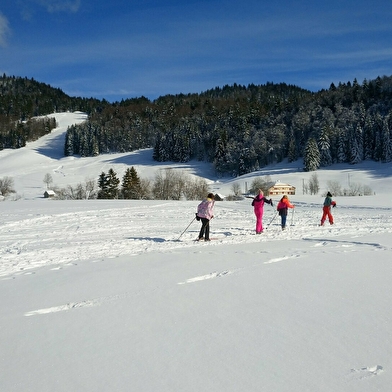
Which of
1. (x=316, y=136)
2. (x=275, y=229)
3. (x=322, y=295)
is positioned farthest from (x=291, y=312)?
(x=316, y=136)

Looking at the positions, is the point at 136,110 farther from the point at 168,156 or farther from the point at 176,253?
the point at 176,253

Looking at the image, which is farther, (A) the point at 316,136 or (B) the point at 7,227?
(A) the point at 316,136

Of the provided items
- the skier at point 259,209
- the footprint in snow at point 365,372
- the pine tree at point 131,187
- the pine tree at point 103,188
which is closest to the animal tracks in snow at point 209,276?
the footprint in snow at point 365,372

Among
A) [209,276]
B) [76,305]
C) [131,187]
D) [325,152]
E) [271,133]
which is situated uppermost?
[271,133]

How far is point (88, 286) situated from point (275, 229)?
10235 millimetres

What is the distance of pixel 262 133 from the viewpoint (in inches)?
4126

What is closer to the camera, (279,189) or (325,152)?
(279,189)

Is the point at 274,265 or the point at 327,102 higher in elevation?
the point at 327,102

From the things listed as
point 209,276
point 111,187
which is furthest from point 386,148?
point 209,276

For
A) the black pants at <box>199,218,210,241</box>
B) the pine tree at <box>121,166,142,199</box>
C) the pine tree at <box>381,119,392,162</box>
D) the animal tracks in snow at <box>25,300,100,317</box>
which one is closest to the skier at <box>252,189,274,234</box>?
the black pants at <box>199,218,210,241</box>

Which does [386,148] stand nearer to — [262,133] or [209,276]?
[262,133]

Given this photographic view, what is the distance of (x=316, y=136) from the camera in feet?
313

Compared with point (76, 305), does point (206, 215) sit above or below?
above

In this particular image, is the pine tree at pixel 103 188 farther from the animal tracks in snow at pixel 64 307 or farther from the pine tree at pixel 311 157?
the animal tracks in snow at pixel 64 307
